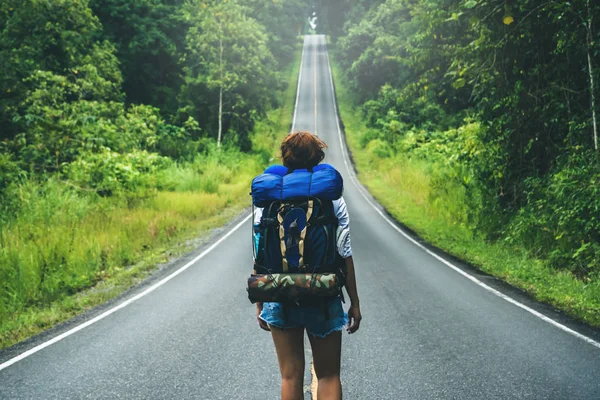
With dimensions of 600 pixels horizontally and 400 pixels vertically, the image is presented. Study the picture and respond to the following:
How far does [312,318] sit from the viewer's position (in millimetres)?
2992

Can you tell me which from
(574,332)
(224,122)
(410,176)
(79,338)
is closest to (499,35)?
(574,332)

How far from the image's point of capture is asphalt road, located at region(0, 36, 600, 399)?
469 cm

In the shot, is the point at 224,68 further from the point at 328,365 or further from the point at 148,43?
the point at 328,365

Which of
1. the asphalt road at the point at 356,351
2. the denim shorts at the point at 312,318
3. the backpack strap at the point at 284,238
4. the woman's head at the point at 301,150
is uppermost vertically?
the woman's head at the point at 301,150

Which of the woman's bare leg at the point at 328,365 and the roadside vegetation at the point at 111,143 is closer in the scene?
the woman's bare leg at the point at 328,365

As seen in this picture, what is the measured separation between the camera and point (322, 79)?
74.1 metres

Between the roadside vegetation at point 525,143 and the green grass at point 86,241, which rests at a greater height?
the roadside vegetation at point 525,143

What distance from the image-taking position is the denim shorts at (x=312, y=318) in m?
2.99

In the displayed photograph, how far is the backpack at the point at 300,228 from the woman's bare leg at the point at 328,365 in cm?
27

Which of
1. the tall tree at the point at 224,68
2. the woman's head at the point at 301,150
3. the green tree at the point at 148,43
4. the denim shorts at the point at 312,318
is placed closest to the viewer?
the denim shorts at the point at 312,318

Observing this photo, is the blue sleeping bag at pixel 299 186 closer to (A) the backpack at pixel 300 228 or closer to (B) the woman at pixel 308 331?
(A) the backpack at pixel 300 228

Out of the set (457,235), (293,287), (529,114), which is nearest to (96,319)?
(293,287)

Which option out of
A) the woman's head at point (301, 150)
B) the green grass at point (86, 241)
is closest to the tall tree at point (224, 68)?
the green grass at point (86, 241)

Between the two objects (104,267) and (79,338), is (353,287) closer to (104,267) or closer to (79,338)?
(79,338)
